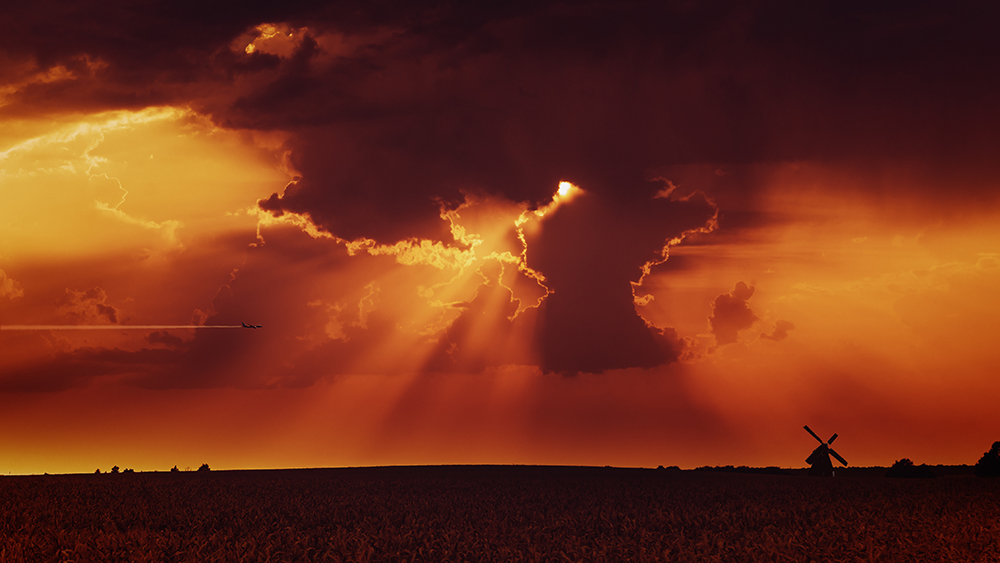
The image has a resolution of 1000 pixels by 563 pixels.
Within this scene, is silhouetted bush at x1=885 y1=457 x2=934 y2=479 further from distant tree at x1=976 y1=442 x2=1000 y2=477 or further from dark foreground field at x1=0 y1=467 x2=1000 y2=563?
dark foreground field at x1=0 y1=467 x2=1000 y2=563

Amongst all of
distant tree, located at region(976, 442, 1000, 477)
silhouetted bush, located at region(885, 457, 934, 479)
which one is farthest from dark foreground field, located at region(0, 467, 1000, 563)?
distant tree, located at region(976, 442, 1000, 477)

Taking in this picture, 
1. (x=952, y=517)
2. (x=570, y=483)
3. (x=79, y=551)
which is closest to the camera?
(x=79, y=551)

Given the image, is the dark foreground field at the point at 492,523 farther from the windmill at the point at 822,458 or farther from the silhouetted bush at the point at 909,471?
the windmill at the point at 822,458

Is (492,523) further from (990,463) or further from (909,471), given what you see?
(990,463)

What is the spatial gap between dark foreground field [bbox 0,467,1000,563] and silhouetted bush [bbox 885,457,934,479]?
31.3m

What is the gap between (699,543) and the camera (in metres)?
24.4

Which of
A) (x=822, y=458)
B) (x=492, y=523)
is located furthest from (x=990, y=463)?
(x=492, y=523)

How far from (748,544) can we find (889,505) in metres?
14.6

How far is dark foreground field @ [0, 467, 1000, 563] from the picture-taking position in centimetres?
2362

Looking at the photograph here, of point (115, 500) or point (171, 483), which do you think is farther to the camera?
point (171, 483)

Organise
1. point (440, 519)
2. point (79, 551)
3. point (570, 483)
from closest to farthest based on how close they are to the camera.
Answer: point (79, 551) < point (440, 519) < point (570, 483)

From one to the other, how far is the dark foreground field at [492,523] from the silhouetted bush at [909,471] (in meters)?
31.3

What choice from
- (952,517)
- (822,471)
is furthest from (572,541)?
(822,471)

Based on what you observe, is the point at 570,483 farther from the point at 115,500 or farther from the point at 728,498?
the point at 115,500
